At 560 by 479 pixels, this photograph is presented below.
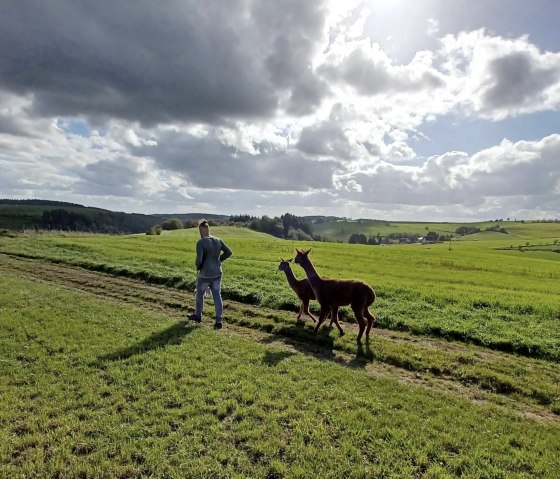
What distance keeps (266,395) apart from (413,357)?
4.80m

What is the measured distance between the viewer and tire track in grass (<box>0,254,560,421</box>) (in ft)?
26.2

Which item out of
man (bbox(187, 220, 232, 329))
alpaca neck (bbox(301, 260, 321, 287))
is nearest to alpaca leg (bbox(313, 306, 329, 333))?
alpaca neck (bbox(301, 260, 321, 287))

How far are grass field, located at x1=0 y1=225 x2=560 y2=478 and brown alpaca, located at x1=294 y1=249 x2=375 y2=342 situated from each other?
66cm

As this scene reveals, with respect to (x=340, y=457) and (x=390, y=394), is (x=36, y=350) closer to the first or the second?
(x=340, y=457)

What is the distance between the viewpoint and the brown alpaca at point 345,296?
1109 cm

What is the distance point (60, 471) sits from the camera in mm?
4855

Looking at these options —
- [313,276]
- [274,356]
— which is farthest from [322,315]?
[274,356]

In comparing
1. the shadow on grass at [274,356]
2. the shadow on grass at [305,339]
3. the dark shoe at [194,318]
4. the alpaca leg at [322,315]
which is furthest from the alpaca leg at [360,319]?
the dark shoe at [194,318]

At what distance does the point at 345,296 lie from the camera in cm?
1141

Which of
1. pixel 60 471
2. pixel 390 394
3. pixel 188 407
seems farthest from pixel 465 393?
pixel 60 471

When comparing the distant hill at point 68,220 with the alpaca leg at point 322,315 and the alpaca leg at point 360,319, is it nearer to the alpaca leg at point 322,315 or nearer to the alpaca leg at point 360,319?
the alpaca leg at point 322,315

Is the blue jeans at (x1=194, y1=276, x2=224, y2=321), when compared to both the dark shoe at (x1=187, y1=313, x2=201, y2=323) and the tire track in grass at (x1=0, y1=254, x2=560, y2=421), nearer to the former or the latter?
the dark shoe at (x1=187, y1=313, x2=201, y2=323)

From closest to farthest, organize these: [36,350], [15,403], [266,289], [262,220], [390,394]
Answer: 1. [15,403]
2. [390,394]
3. [36,350]
4. [266,289]
5. [262,220]

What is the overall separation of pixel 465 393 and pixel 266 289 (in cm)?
1119
